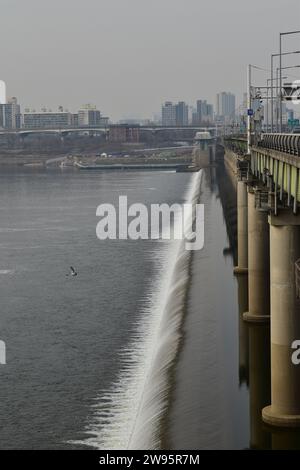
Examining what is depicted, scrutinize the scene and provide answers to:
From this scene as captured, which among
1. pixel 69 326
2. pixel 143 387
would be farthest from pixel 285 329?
pixel 69 326

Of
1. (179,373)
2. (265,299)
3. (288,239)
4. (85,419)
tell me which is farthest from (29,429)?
(265,299)

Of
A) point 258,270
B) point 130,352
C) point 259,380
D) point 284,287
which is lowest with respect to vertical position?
point 130,352

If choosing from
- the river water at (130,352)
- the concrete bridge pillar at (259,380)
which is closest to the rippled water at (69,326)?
the river water at (130,352)

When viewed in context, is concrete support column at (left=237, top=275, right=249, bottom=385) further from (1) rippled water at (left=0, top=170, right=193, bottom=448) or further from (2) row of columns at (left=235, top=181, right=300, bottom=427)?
(2) row of columns at (left=235, top=181, right=300, bottom=427)

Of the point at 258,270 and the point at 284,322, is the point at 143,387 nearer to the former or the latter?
the point at 284,322

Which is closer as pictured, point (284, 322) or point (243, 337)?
point (284, 322)

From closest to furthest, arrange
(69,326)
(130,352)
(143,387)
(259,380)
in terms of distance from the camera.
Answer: (259,380) → (143,387) → (130,352) → (69,326)
